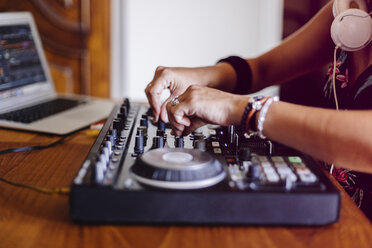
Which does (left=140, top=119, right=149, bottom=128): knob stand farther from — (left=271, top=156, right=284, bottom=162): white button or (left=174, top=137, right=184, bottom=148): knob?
(left=271, top=156, right=284, bottom=162): white button

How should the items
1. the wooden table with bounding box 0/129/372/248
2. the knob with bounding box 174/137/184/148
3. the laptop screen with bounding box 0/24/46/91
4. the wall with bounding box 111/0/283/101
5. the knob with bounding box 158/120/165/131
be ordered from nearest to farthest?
1. the wooden table with bounding box 0/129/372/248
2. the knob with bounding box 174/137/184/148
3. the knob with bounding box 158/120/165/131
4. the laptop screen with bounding box 0/24/46/91
5. the wall with bounding box 111/0/283/101

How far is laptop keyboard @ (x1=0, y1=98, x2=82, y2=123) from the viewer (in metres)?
1.19

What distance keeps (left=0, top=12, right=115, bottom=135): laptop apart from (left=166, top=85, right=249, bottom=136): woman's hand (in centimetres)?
40

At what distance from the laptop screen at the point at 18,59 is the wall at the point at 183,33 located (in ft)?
5.69

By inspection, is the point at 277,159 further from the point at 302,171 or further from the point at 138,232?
the point at 138,232

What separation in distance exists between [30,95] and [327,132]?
3.25ft

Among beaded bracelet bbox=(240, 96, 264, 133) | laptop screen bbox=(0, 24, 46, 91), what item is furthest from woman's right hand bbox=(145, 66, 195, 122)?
laptop screen bbox=(0, 24, 46, 91)

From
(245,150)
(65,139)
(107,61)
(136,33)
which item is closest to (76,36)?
(107,61)

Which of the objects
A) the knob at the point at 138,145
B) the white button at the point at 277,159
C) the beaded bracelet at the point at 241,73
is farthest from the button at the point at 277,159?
the beaded bracelet at the point at 241,73

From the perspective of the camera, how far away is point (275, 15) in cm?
320

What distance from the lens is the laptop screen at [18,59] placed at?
1.30m

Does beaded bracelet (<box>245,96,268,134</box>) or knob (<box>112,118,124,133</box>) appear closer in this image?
beaded bracelet (<box>245,96,268,134</box>)

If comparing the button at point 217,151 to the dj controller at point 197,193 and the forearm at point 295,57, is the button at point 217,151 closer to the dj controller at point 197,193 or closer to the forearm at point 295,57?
the dj controller at point 197,193

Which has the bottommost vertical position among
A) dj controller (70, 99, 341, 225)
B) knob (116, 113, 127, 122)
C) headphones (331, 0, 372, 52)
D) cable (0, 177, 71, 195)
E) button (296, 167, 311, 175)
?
cable (0, 177, 71, 195)
